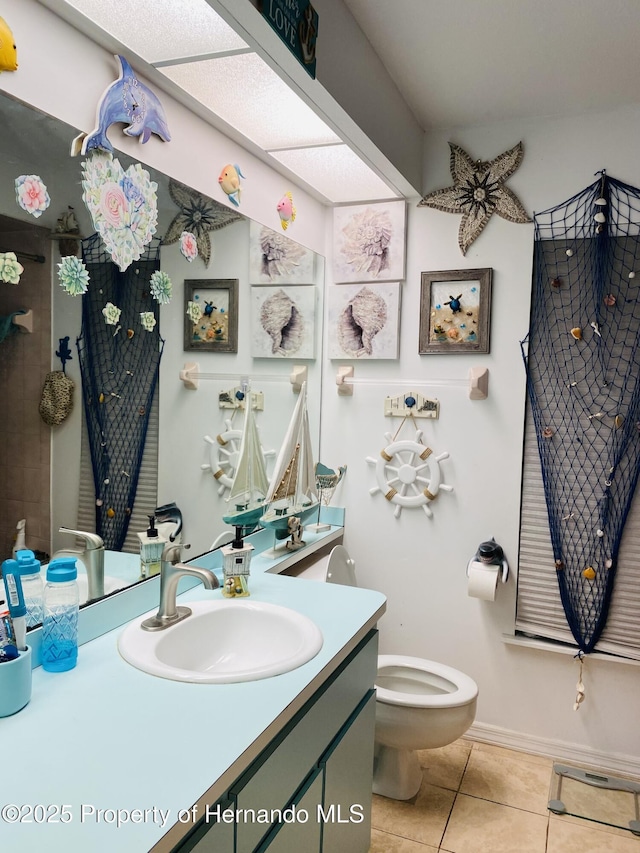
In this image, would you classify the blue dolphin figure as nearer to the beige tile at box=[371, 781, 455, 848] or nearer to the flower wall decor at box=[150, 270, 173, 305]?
the flower wall decor at box=[150, 270, 173, 305]

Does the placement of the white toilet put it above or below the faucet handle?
below

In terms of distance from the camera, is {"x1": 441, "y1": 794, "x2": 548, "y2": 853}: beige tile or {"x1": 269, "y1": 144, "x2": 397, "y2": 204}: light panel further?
{"x1": 269, "y1": 144, "x2": 397, "y2": 204}: light panel

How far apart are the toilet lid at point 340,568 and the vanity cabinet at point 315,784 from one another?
0.51 metres

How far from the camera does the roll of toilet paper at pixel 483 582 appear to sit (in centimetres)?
239

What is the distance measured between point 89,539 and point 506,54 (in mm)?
1939

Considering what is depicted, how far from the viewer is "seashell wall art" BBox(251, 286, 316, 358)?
90.9 inches

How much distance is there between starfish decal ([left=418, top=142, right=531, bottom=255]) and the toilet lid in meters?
1.33

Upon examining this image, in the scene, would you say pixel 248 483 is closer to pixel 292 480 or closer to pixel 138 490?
pixel 292 480

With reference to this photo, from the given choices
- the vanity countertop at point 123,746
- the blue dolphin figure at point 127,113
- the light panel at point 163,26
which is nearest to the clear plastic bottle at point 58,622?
the vanity countertop at point 123,746

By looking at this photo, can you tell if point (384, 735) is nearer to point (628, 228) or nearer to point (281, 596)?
point (281, 596)

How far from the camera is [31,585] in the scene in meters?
1.30

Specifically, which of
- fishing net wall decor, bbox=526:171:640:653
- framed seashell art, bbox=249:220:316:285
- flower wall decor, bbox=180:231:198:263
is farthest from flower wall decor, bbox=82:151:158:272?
fishing net wall decor, bbox=526:171:640:653

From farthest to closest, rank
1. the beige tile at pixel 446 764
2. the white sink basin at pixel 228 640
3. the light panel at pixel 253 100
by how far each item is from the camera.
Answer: the beige tile at pixel 446 764
the light panel at pixel 253 100
the white sink basin at pixel 228 640

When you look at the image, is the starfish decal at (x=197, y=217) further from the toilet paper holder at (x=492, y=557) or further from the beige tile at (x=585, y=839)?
the beige tile at (x=585, y=839)
